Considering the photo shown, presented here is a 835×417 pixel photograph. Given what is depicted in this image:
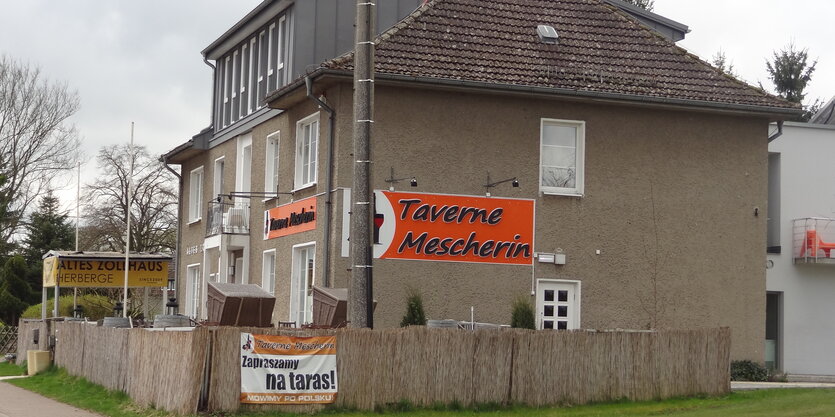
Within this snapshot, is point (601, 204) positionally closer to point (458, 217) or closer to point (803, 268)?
point (458, 217)

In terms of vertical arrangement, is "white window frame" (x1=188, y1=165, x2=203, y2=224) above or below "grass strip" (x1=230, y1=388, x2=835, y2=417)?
above

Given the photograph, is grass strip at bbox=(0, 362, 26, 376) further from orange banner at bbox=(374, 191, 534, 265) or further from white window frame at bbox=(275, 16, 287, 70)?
orange banner at bbox=(374, 191, 534, 265)

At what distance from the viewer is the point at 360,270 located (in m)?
16.6

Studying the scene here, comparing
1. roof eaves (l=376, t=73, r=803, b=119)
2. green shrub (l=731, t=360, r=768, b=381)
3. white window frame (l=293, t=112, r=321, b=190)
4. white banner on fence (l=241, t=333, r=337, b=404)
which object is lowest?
green shrub (l=731, t=360, r=768, b=381)

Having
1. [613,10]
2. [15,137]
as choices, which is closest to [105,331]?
[613,10]

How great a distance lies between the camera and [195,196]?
35375 mm

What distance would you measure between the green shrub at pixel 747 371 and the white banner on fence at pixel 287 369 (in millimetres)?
11261

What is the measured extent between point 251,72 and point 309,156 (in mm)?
5496

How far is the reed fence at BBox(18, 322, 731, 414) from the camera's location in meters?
17.0

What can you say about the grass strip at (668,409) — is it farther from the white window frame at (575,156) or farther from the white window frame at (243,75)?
the white window frame at (243,75)

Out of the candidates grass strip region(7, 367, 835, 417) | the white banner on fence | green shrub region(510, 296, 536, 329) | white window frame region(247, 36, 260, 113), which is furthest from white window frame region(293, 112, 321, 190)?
the white banner on fence

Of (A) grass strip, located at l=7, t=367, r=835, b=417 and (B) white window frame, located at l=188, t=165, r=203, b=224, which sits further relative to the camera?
(B) white window frame, located at l=188, t=165, r=203, b=224

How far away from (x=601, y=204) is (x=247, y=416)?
1079 centimetres

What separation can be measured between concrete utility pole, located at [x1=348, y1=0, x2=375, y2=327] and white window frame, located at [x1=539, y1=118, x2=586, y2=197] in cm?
885
